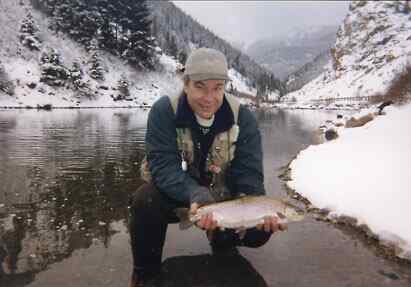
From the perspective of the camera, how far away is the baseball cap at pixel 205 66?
3658mm

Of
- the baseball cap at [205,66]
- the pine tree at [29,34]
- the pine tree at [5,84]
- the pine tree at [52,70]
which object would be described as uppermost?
the pine tree at [29,34]

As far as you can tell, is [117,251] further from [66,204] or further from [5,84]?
[5,84]

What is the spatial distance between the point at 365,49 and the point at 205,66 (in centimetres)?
14456

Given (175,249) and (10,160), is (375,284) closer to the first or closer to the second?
(175,249)

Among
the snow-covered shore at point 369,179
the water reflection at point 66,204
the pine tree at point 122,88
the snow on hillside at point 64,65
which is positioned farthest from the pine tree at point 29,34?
the snow-covered shore at point 369,179

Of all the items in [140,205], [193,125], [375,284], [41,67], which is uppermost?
[41,67]

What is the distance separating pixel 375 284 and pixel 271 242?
1.51 m

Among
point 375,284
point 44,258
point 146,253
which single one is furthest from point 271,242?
point 44,258

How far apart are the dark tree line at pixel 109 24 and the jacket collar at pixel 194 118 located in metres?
67.1

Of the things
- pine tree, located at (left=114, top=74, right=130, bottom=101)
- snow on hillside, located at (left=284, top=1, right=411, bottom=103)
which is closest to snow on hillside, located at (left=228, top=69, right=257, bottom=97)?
snow on hillside, located at (left=284, top=1, right=411, bottom=103)

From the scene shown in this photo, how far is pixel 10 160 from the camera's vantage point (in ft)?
37.6

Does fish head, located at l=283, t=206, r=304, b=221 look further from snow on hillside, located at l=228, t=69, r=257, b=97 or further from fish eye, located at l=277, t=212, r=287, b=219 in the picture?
snow on hillside, located at l=228, t=69, r=257, b=97

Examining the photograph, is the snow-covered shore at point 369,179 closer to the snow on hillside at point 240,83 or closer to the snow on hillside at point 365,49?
the snow on hillside at point 365,49

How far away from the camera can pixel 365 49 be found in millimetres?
133875
